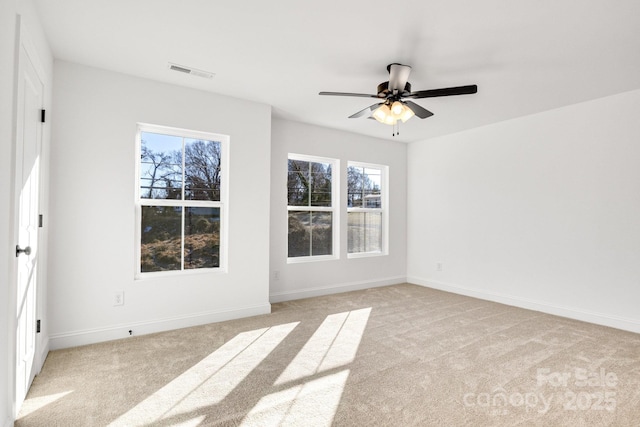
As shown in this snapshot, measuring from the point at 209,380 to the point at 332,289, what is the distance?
9.41ft

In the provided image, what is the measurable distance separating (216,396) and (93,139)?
2.53 meters

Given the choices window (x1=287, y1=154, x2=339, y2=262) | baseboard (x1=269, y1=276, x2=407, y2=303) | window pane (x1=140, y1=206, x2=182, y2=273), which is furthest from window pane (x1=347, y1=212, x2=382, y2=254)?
window pane (x1=140, y1=206, x2=182, y2=273)

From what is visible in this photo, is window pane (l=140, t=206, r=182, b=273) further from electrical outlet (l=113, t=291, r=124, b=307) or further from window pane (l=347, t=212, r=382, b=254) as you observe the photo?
window pane (l=347, t=212, r=382, b=254)

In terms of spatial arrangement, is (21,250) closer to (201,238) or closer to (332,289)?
(201,238)

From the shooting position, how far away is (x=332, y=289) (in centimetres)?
507

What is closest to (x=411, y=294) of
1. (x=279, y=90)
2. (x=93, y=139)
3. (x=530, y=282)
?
(x=530, y=282)

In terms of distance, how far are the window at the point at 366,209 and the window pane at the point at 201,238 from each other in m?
2.29

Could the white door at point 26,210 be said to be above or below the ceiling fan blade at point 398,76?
below

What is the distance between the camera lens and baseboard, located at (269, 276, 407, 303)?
4.59m

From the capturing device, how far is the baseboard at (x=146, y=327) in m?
2.94

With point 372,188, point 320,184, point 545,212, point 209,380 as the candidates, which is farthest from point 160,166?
point 545,212

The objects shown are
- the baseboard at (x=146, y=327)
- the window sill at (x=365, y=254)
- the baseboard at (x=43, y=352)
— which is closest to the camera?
the baseboard at (x=43, y=352)

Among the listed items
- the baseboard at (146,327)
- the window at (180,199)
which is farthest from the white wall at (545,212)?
the window at (180,199)

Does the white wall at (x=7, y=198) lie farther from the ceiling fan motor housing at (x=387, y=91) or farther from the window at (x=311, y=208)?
the window at (x=311, y=208)
